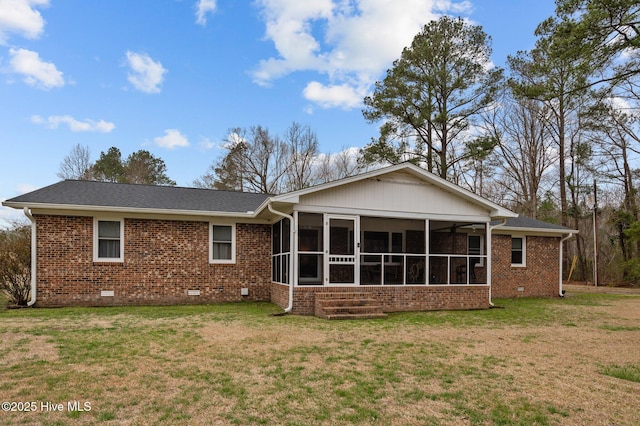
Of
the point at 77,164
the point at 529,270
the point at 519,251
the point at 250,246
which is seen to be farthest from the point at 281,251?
the point at 77,164

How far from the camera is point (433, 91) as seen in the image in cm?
2214

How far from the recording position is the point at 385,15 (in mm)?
14500

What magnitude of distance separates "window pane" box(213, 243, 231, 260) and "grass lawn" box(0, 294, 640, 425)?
10.4ft

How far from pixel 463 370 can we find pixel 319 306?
4.88 m

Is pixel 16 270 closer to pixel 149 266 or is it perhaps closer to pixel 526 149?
pixel 149 266

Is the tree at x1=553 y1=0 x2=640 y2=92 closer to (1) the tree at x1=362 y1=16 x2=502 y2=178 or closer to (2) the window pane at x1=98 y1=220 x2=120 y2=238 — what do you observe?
(2) the window pane at x1=98 y1=220 x2=120 y2=238

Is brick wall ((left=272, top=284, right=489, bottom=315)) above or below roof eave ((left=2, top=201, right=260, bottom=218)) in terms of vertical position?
Answer: below

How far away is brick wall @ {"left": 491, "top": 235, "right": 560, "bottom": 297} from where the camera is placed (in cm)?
1493

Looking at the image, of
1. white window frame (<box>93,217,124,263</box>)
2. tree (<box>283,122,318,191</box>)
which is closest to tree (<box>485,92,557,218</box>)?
tree (<box>283,122,318,191</box>)

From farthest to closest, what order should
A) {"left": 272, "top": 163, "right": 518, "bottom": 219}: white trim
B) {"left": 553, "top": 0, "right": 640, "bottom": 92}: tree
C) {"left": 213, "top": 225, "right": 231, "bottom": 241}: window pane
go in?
{"left": 213, "top": 225, "right": 231, "bottom": 241}: window pane, {"left": 272, "top": 163, "right": 518, "bottom": 219}: white trim, {"left": 553, "top": 0, "right": 640, "bottom": 92}: tree

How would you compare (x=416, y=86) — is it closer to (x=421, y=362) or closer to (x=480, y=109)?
(x=480, y=109)

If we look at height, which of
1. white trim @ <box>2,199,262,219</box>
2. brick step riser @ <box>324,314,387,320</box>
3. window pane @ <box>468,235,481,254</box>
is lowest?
brick step riser @ <box>324,314,387,320</box>

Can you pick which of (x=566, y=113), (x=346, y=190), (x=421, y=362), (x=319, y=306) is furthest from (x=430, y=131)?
(x=421, y=362)

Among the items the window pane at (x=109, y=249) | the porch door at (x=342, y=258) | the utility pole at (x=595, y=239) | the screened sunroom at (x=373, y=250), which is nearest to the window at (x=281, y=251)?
the screened sunroom at (x=373, y=250)
